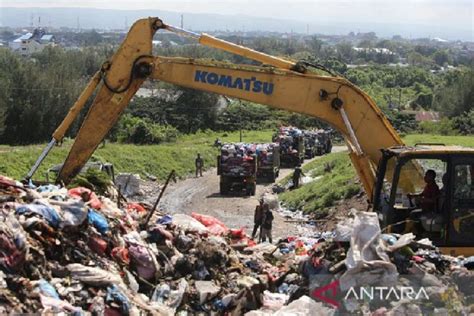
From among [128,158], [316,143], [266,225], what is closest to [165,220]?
[266,225]

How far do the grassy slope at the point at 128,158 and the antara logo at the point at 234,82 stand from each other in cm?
1418

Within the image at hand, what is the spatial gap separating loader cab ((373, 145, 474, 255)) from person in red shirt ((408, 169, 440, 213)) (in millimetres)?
14

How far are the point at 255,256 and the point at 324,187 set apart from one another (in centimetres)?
1213

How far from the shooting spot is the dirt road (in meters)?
20.5

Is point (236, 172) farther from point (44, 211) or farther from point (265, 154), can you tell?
point (44, 211)

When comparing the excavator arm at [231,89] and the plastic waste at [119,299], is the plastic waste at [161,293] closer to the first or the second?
the plastic waste at [119,299]

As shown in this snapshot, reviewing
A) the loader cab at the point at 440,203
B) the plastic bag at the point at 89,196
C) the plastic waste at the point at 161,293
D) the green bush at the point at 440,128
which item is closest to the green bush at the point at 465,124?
the green bush at the point at 440,128

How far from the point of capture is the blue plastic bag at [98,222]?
32.4ft

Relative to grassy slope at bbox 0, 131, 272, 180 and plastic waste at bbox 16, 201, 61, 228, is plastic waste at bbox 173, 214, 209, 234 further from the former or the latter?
grassy slope at bbox 0, 131, 272, 180

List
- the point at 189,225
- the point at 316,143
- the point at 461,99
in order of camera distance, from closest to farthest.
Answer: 1. the point at 189,225
2. the point at 316,143
3. the point at 461,99

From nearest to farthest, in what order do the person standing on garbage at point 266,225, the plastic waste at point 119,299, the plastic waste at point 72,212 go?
the plastic waste at point 119,299, the plastic waste at point 72,212, the person standing on garbage at point 266,225

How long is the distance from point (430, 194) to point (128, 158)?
76.2ft

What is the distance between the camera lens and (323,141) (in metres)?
43.3

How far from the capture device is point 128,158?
105 feet
